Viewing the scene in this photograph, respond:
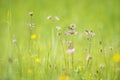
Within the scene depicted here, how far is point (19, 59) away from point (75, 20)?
268 cm

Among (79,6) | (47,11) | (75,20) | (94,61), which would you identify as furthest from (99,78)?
(79,6)

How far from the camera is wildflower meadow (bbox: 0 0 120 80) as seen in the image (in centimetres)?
284

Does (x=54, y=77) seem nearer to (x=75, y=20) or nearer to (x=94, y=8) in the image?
(x=75, y=20)

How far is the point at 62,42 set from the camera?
312 centimetres

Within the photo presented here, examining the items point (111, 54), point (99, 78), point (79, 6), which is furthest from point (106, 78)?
point (79, 6)

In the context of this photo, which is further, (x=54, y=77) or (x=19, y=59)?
(x=19, y=59)

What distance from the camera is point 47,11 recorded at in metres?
6.17

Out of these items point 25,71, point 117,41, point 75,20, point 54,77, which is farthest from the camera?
→ point 75,20

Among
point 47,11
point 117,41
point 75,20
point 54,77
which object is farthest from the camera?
point 47,11

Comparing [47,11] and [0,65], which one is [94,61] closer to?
[0,65]

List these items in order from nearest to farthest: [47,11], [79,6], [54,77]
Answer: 1. [54,77]
2. [47,11]
3. [79,6]

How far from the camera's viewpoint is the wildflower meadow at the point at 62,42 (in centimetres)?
284

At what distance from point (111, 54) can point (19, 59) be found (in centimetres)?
77

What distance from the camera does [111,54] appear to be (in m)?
3.20
